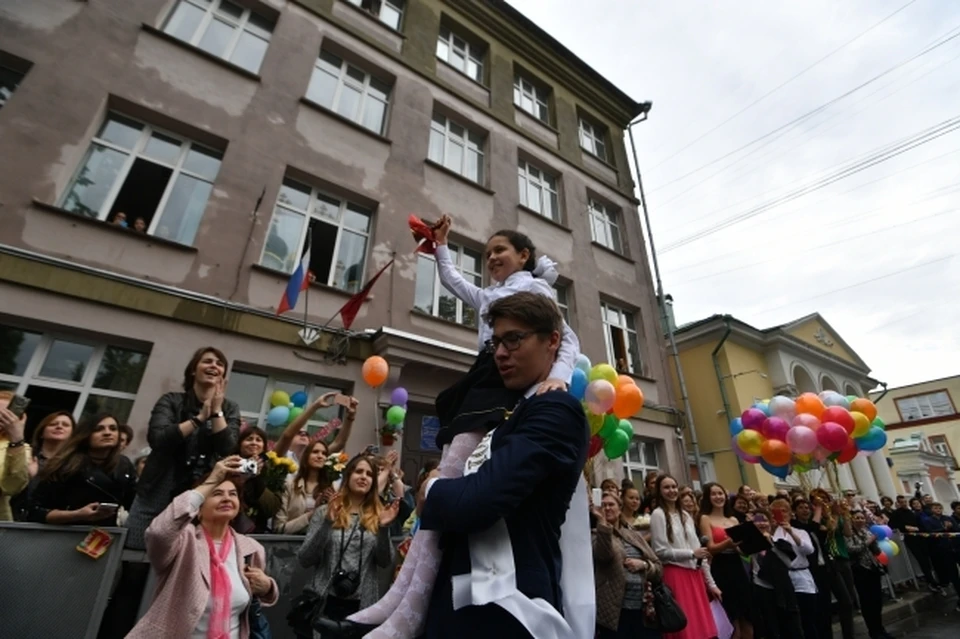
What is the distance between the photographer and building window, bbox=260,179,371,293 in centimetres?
741

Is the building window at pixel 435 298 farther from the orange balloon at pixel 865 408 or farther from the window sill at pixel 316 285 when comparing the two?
the orange balloon at pixel 865 408

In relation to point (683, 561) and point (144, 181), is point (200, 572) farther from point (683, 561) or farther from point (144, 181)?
point (144, 181)

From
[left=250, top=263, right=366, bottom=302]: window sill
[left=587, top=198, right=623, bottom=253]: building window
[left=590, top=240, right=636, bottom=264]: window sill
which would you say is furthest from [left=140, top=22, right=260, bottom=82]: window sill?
[left=587, top=198, right=623, bottom=253]: building window

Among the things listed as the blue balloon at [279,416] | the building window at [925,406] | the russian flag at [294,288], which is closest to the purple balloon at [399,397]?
the blue balloon at [279,416]

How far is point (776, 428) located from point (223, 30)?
11744 millimetres

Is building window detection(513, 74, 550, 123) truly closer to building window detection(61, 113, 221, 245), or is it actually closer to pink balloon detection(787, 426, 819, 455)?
building window detection(61, 113, 221, 245)

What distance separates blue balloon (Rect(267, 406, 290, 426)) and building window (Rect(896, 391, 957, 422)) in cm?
4677

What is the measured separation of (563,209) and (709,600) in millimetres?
9656

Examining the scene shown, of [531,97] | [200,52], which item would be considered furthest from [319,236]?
[531,97]

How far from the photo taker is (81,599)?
8.34ft

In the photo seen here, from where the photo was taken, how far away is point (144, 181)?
666 cm

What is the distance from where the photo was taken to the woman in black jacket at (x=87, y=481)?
271 cm

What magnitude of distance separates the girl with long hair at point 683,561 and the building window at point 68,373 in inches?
247

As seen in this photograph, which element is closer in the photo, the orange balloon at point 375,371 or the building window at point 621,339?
the orange balloon at point 375,371
